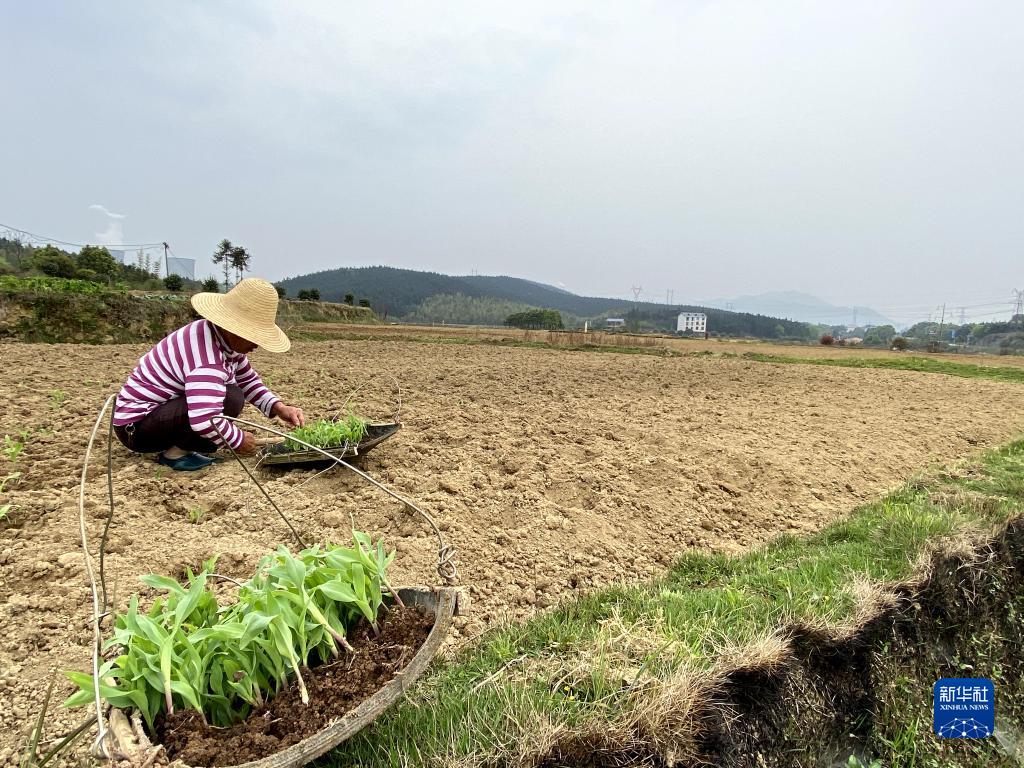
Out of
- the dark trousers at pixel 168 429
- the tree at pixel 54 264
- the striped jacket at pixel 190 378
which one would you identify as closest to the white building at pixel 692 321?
the tree at pixel 54 264

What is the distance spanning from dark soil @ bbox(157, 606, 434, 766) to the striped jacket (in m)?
2.29

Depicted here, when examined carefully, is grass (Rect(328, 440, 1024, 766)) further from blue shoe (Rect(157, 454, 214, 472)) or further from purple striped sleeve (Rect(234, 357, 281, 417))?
blue shoe (Rect(157, 454, 214, 472))

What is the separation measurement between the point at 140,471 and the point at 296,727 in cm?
328

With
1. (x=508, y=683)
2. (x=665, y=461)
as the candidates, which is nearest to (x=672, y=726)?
(x=508, y=683)

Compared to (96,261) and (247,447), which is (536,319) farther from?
(247,447)

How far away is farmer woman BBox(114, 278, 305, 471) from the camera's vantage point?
3389 mm

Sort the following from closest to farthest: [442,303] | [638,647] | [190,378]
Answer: [638,647]
[190,378]
[442,303]

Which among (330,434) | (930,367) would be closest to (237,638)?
(330,434)

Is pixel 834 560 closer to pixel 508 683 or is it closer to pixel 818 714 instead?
pixel 818 714

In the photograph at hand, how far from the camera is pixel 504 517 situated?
3615 millimetres

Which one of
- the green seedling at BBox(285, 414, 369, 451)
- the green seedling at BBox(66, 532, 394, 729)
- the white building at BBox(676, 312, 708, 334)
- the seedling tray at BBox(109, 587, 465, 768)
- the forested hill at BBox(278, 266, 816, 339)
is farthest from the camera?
the white building at BBox(676, 312, 708, 334)

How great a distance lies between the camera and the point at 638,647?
2041 millimetres

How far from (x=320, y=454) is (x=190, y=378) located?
1.01m

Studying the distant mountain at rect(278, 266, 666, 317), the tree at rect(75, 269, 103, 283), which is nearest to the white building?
the distant mountain at rect(278, 266, 666, 317)
